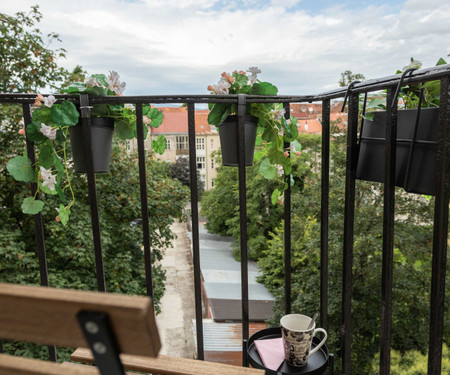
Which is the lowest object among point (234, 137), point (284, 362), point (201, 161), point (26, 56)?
point (201, 161)

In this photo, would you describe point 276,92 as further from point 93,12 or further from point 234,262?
point 234,262

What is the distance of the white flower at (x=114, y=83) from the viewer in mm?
1124

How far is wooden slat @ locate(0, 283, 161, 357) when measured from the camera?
39 centimetres

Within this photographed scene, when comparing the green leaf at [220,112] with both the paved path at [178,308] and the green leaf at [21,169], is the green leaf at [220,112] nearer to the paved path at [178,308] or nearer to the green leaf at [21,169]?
the green leaf at [21,169]

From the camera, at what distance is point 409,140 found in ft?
2.88

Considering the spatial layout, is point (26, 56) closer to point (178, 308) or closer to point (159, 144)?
point (159, 144)

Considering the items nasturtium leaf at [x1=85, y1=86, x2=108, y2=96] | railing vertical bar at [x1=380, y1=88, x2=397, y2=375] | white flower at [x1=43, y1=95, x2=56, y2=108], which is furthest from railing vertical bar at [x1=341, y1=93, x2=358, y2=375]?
white flower at [x1=43, y1=95, x2=56, y2=108]

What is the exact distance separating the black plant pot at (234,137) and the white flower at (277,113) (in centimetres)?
6

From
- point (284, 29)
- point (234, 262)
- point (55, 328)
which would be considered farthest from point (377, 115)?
point (234, 262)

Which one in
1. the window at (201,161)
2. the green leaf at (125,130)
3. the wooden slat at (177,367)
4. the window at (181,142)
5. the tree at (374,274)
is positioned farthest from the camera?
the window at (201,161)

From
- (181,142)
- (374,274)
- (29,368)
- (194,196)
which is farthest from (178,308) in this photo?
(181,142)

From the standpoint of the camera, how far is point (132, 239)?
7.38 meters

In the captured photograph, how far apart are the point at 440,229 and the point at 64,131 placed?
101cm

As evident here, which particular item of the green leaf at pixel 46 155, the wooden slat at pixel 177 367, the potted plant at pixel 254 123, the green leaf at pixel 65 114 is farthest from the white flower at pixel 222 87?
the wooden slat at pixel 177 367
